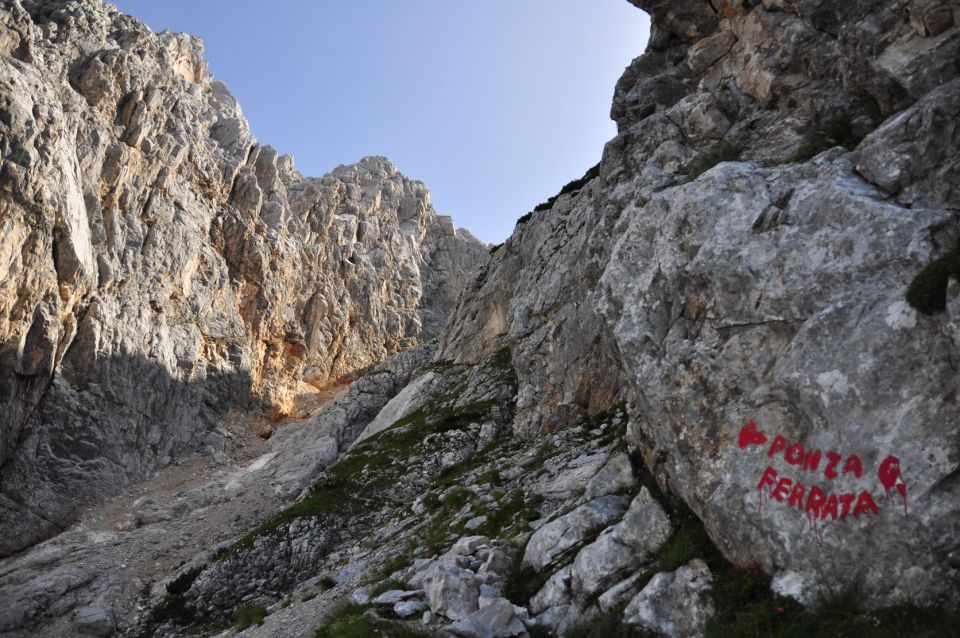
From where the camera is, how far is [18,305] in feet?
156

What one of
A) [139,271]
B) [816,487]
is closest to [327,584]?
[816,487]

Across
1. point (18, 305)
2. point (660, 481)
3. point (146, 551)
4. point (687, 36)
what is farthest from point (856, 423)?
point (18, 305)

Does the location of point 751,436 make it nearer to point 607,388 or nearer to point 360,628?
point 360,628

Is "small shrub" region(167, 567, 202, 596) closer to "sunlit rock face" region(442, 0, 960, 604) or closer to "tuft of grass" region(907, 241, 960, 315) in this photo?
"sunlit rock face" region(442, 0, 960, 604)

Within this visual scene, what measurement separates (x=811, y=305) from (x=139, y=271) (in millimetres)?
64060

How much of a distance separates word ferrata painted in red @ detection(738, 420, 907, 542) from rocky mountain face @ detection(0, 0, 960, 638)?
0.22 ft

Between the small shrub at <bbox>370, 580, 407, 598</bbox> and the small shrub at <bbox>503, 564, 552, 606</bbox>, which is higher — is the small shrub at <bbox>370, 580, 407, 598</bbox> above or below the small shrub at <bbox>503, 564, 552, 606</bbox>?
above

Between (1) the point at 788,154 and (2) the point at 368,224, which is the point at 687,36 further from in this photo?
(2) the point at 368,224

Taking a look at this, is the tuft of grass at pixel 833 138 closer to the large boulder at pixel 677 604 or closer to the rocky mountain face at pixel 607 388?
the rocky mountain face at pixel 607 388

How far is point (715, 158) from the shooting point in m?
21.3

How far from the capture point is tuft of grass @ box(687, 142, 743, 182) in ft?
68.8

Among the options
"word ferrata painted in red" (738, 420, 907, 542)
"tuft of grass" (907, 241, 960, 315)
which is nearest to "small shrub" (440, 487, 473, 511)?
"word ferrata painted in red" (738, 420, 907, 542)

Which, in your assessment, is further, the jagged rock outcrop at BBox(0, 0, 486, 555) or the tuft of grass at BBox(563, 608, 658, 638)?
the jagged rock outcrop at BBox(0, 0, 486, 555)

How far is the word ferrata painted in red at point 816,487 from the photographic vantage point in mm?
11414
